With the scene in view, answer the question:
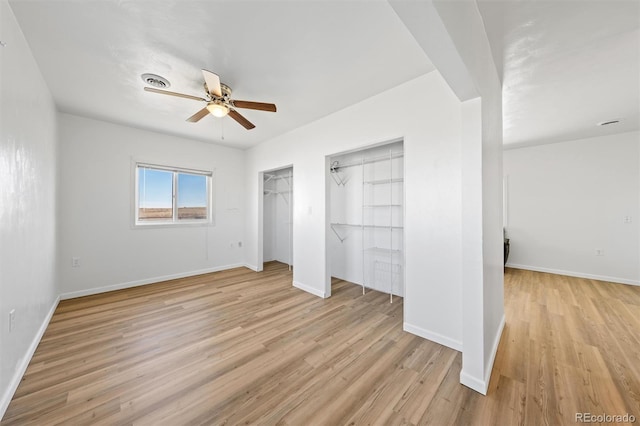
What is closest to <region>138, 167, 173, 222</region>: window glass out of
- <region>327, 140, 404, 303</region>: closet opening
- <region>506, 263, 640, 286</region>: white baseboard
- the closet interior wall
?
the closet interior wall

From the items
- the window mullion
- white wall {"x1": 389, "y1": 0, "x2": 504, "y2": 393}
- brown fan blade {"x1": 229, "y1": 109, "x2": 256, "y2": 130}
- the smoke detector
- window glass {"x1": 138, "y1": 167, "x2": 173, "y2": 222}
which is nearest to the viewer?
white wall {"x1": 389, "y1": 0, "x2": 504, "y2": 393}

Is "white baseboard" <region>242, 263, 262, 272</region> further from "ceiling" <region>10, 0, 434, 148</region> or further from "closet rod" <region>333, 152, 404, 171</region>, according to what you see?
"ceiling" <region>10, 0, 434, 148</region>

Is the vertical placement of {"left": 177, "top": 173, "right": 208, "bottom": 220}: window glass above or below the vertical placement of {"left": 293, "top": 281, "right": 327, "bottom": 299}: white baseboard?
above

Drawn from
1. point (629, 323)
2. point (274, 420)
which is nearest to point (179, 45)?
point (274, 420)

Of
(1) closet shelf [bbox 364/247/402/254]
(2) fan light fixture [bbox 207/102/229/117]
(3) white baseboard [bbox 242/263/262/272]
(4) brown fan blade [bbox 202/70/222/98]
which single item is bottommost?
(3) white baseboard [bbox 242/263/262/272]

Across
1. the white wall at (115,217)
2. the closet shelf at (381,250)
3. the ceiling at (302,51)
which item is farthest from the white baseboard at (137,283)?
the closet shelf at (381,250)

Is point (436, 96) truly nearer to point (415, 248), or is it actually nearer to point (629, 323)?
point (415, 248)

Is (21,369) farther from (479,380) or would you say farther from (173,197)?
(479,380)

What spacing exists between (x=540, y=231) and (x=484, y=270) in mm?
4680

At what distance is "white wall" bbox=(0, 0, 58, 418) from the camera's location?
149cm

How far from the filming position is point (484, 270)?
172 centimetres

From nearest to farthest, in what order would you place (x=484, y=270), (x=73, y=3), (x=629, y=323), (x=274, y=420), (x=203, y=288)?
(x=274, y=420), (x=73, y=3), (x=484, y=270), (x=629, y=323), (x=203, y=288)

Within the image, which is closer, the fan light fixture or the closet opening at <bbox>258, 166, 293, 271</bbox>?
the fan light fixture

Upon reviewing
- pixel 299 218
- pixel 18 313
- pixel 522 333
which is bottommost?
pixel 522 333
